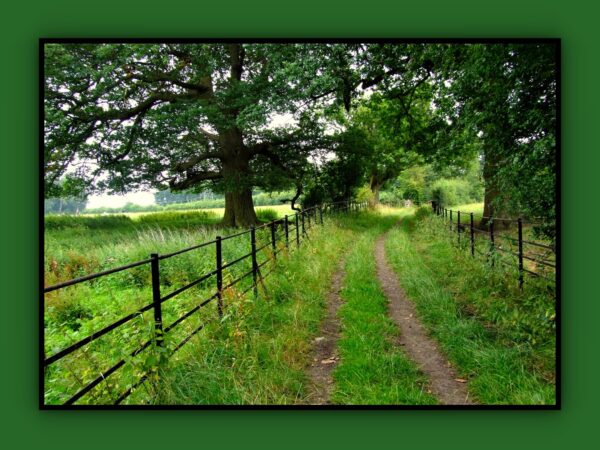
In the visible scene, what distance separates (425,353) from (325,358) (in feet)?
3.12

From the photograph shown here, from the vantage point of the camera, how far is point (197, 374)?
8.71ft

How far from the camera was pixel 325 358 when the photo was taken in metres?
3.16

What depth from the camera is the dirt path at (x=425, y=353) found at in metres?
2.68

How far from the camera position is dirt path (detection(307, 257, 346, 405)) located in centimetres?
271

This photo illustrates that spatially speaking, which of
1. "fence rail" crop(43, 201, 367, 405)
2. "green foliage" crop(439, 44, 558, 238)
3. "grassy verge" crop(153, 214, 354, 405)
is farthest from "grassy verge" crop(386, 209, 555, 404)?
"fence rail" crop(43, 201, 367, 405)

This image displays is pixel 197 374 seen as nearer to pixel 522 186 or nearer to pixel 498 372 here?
pixel 498 372

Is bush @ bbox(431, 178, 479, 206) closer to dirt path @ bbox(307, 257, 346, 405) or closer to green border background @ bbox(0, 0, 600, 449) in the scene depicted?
green border background @ bbox(0, 0, 600, 449)

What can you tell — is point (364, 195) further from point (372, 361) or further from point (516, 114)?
point (372, 361)

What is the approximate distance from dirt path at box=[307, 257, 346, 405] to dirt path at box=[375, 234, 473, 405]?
700mm

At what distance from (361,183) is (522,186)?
38.7ft

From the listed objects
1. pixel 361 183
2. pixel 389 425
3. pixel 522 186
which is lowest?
pixel 389 425

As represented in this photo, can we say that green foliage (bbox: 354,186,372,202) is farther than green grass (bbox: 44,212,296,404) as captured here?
Yes
